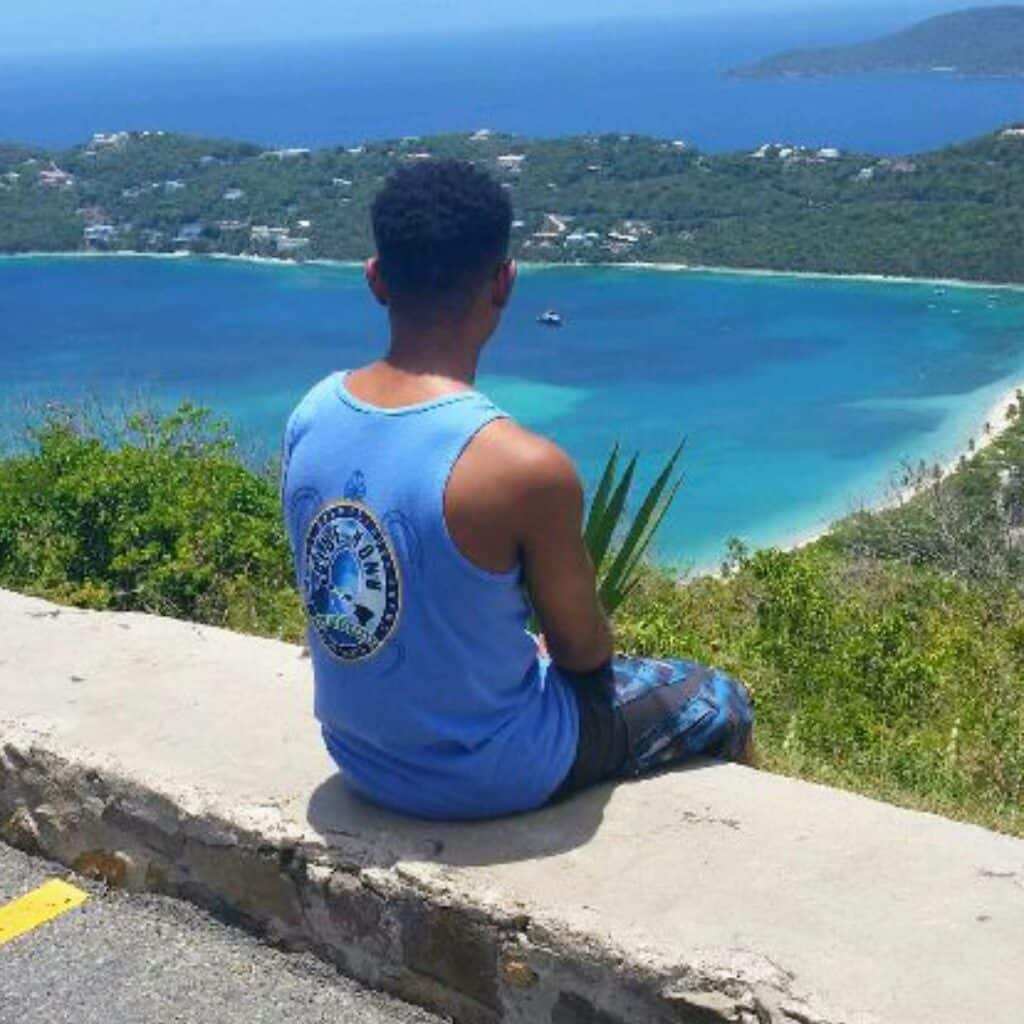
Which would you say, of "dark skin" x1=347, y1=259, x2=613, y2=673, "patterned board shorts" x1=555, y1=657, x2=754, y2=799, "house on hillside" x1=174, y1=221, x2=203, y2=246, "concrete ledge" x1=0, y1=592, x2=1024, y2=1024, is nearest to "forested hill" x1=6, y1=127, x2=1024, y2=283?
"house on hillside" x1=174, y1=221, x2=203, y2=246

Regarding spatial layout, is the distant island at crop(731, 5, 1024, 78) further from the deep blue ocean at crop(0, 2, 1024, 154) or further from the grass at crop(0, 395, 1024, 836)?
the grass at crop(0, 395, 1024, 836)

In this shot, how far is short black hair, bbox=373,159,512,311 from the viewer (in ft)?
7.82

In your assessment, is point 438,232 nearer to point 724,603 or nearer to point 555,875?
point 555,875

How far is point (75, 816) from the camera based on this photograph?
119 inches

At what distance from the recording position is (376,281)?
252 cm

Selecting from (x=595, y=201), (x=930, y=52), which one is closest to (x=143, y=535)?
(x=595, y=201)

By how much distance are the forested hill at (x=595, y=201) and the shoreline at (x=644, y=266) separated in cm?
34

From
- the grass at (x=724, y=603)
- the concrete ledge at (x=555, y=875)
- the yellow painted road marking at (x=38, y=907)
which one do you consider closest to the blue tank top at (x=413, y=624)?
the concrete ledge at (x=555, y=875)

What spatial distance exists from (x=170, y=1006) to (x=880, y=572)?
23.3 feet

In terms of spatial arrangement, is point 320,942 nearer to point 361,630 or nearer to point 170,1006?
point 170,1006

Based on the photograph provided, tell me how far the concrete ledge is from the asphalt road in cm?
4

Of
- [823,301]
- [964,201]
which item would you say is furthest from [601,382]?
[964,201]

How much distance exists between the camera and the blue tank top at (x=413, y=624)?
2.39 metres

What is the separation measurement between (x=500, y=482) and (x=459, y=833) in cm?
60
